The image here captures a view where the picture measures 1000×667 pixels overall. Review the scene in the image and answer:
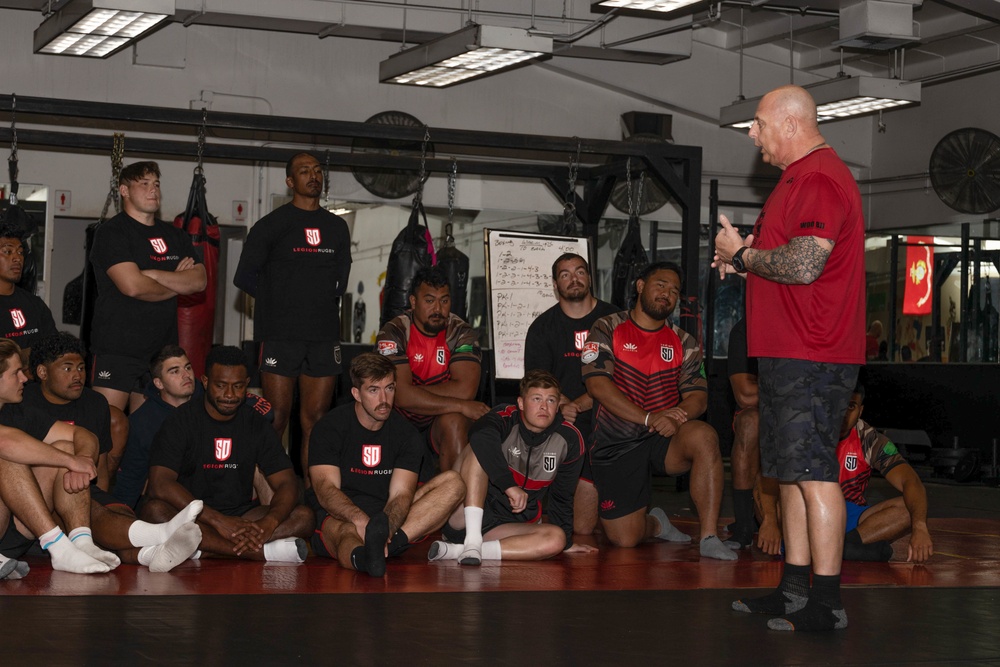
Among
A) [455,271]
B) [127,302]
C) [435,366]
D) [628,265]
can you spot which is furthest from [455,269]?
[127,302]

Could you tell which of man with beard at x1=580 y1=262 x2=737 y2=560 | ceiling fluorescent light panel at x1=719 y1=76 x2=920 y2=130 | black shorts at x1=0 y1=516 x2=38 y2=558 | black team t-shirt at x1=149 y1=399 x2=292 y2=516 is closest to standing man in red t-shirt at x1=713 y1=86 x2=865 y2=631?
man with beard at x1=580 y1=262 x2=737 y2=560

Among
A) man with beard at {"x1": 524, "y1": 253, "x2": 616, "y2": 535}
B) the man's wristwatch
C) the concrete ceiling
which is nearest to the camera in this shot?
the man's wristwatch

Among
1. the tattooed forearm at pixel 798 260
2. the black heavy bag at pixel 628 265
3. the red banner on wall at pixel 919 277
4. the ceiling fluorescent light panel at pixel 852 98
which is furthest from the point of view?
the red banner on wall at pixel 919 277

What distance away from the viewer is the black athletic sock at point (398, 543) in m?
5.13

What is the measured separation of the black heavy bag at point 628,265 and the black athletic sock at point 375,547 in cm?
374

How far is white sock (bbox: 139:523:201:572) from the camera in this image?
461 centimetres

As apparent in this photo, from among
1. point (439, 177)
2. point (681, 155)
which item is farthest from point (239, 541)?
point (439, 177)

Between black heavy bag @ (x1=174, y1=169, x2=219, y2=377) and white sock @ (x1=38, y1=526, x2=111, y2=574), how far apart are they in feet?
8.20

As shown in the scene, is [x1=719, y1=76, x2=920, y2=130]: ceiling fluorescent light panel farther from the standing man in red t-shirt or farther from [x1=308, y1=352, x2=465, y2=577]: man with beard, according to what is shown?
the standing man in red t-shirt

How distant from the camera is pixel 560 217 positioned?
38.6 feet

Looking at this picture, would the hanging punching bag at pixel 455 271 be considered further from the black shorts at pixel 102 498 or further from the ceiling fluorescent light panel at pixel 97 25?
the black shorts at pixel 102 498

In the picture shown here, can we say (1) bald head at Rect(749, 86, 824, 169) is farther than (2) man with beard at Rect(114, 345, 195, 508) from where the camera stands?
No

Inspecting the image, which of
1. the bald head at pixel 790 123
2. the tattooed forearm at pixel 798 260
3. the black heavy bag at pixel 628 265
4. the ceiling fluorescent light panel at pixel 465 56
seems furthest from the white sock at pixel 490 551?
the ceiling fluorescent light panel at pixel 465 56

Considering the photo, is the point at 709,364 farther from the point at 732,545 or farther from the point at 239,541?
the point at 239,541
